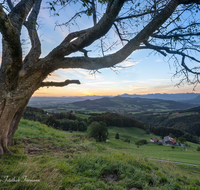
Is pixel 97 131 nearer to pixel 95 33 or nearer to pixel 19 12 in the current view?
pixel 95 33

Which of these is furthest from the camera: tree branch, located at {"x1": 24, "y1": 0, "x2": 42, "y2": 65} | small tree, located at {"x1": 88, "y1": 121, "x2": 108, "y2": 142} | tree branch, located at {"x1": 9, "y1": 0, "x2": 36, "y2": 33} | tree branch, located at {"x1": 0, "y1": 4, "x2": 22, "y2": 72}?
small tree, located at {"x1": 88, "y1": 121, "x2": 108, "y2": 142}

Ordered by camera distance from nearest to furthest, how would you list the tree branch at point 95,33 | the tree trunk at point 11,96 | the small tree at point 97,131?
the tree branch at point 95,33 < the tree trunk at point 11,96 < the small tree at point 97,131

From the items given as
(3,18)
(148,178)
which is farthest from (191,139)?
(3,18)

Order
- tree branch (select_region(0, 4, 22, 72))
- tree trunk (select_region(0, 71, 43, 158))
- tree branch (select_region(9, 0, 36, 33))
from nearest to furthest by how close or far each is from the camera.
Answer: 1. tree branch (select_region(0, 4, 22, 72))
2. tree trunk (select_region(0, 71, 43, 158))
3. tree branch (select_region(9, 0, 36, 33))

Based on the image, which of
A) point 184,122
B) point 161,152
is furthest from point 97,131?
point 184,122

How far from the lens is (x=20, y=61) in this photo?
3574 mm

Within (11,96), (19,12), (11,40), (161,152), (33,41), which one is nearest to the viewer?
(11,40)

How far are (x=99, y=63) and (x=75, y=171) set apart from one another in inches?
145

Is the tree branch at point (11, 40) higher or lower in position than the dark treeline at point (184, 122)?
higher

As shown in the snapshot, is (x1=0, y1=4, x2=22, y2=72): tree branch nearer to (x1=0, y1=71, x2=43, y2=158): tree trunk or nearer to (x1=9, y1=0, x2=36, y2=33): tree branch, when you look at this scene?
(x1=0, y1=71, x2=43, y2=158): tree trunk

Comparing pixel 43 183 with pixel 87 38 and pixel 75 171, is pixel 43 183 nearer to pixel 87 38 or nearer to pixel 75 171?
pixel 75 171

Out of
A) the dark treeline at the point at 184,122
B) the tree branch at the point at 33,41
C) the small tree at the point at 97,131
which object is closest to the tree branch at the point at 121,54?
the tree branch at the point at 33,41

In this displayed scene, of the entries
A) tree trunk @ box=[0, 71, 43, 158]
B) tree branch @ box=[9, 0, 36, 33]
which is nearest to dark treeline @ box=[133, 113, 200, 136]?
tree trunk @ box=[0, 71, 43, 158]

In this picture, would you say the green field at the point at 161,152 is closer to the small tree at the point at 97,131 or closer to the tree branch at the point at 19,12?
the small tree at the point at 97,131
